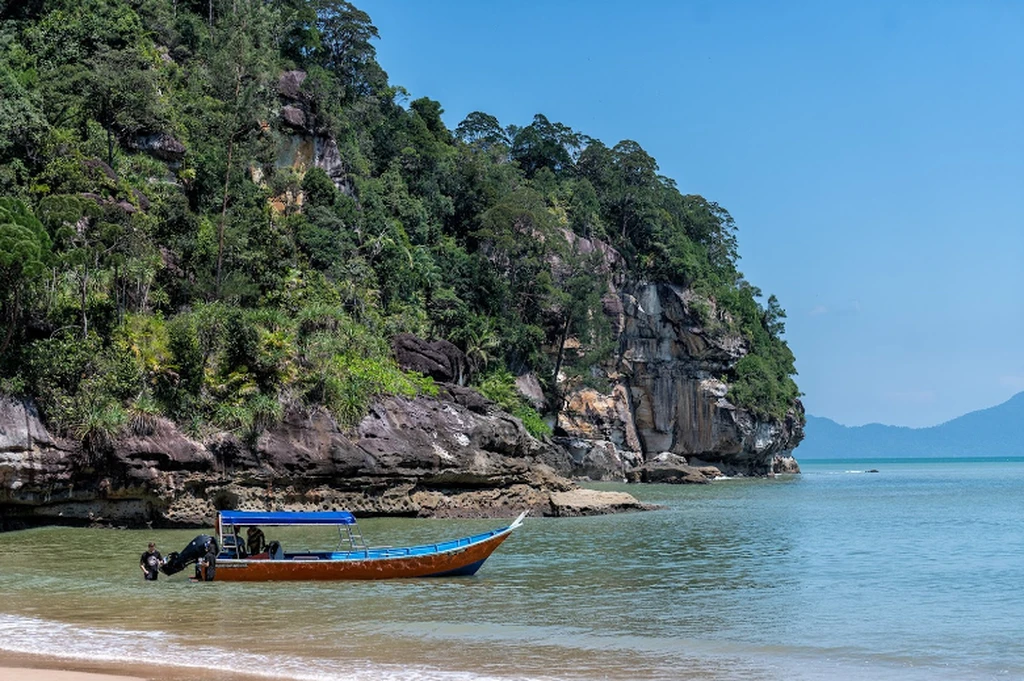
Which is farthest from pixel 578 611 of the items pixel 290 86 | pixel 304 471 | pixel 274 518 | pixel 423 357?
pixel 290 86

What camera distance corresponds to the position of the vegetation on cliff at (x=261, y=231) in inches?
1352

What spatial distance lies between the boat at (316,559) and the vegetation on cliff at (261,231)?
11219mm

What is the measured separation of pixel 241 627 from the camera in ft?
55.3

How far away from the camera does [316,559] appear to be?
73.3ft

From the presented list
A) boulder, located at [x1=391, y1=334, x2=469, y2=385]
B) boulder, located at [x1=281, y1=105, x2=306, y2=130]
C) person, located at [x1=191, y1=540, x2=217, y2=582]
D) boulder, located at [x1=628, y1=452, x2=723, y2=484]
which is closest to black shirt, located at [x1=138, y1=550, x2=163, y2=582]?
person, located at [x1=191, y1=540, x2=217, y2=582]

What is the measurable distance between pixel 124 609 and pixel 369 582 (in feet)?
18.8

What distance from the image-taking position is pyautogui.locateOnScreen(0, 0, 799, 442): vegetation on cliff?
34.3m

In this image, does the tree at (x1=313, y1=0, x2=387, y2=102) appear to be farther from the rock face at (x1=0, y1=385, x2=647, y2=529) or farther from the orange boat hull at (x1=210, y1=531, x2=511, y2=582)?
the orange boat hull at (x1=210, y1=531, x2=511, y2=582)

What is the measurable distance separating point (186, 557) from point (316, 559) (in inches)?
121

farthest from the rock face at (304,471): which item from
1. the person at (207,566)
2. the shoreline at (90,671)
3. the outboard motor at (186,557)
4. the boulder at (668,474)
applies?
the boulder at (668,474)

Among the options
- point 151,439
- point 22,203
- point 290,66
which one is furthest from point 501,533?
point 290,66

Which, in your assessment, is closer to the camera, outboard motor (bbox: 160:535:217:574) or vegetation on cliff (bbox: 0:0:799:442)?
outboard motor (bbox: 160:535:217:574)

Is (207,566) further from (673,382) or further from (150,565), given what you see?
→ (673,382)

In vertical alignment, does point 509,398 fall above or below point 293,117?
below
